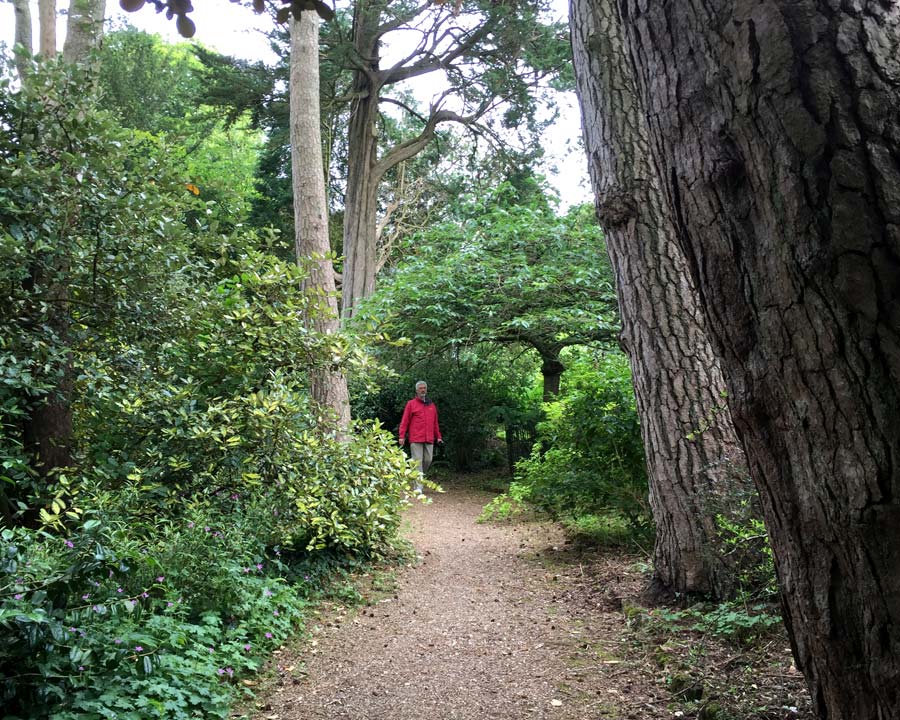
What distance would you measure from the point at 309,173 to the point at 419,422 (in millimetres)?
5196

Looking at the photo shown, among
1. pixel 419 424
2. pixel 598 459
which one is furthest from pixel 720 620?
pixel 419 424

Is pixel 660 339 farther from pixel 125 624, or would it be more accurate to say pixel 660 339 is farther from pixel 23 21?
pixel 23 21

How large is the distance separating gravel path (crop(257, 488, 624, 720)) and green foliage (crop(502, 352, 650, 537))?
2.77 ft

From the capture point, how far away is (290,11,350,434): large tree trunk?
8234 mm

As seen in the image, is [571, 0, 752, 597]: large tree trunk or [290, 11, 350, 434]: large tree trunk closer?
[571, 0, 752, 597]: large tree trunk

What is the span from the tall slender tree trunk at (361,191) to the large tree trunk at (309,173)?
5995mm

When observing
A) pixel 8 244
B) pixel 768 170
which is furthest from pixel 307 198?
pixel 768 170

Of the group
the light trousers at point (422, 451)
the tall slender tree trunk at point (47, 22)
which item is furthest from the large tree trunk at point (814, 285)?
the tall slender tree trunk at point (47, 22)

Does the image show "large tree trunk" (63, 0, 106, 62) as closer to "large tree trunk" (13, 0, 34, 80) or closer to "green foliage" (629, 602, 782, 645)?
"large tree trunk" (13, 0, 34, 80)

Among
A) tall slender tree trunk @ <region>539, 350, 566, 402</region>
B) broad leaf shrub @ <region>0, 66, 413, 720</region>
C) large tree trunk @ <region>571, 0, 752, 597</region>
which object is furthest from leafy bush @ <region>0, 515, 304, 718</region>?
tall slender tree trunk @ <region>539, 350, 566, 402</region>

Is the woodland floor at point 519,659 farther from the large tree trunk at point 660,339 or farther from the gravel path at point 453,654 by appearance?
the large tree trunk at point 660,339

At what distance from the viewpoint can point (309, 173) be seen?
889 centimetres

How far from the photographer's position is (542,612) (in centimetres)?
571

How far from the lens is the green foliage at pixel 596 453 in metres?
6.92
